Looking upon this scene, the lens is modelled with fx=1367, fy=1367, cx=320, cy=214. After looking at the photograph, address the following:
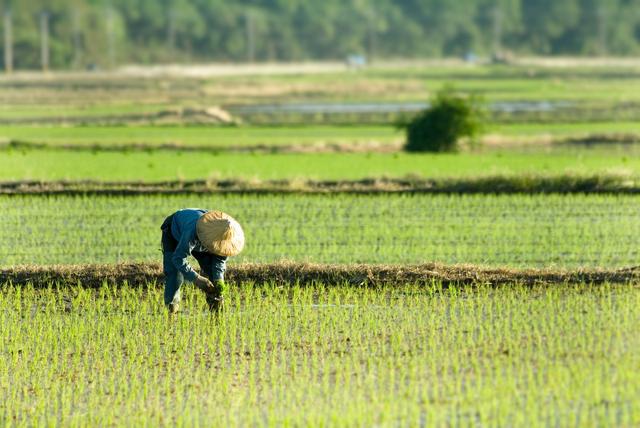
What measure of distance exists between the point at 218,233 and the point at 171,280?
86cm

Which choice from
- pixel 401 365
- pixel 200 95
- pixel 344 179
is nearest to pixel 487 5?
pixel 200 95

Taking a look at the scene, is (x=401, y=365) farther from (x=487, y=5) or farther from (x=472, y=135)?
(x=487, y=5)

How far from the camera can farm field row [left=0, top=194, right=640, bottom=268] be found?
1086 cm

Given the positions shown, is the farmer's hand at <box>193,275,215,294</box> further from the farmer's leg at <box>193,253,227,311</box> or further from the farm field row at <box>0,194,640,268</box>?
the farm field row at <box>0,194,640,268</box>

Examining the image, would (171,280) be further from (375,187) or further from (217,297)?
(375,187)

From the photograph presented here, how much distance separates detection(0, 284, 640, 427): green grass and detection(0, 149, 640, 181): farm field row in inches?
271

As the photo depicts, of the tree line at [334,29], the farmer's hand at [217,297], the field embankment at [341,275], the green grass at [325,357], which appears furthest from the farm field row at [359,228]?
the tree line at [334,29]

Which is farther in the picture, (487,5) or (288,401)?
(487,5)

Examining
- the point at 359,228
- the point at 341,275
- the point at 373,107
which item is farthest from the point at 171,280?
the point at 373,107

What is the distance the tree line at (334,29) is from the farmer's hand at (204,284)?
2091 inches

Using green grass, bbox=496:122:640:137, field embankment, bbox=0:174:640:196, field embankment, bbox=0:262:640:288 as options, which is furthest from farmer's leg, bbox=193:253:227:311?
green grass, bbox=496:122:640:137

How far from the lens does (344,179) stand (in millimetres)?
16312

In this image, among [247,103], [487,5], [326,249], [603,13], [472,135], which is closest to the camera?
[326,249]

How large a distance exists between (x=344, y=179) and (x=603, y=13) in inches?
2264
